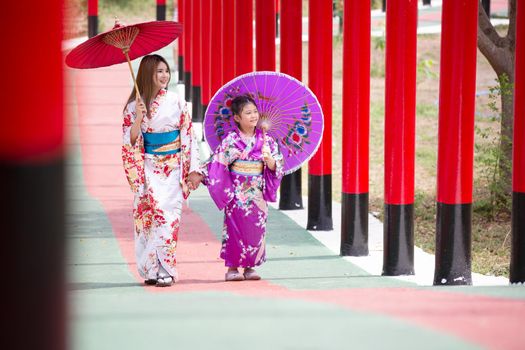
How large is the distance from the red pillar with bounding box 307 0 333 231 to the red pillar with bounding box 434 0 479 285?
272 cm

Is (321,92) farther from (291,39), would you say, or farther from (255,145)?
(255,145)

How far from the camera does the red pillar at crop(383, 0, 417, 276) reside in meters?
7.57

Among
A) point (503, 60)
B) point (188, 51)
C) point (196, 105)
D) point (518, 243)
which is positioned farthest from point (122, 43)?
point (188, 51)

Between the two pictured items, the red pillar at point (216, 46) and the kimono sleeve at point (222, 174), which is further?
the red pillar at point (216, 46)

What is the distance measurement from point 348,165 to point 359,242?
2.13 ft

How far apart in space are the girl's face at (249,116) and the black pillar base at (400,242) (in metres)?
1.33

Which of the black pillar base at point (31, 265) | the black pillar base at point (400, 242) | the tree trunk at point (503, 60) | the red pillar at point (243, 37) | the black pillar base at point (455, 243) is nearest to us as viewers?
the black pillar base at point (31, 265)

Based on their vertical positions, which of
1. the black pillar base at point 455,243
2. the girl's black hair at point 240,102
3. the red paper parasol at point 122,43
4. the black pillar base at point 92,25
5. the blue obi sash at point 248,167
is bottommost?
the black pillar base at point 455,243

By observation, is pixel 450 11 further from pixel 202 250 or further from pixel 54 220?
pixel 54 220

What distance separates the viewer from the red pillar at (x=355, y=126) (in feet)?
28.1

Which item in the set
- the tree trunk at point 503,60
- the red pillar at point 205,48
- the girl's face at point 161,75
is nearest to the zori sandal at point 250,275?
the girl's face at point 161,75

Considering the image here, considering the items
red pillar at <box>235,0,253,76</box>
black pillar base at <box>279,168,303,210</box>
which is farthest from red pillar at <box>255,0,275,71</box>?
black pillar base at <box>279,168,303,210</box>

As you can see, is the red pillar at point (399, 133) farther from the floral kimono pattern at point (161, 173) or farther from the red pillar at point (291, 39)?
the red pillar at point (291, 39)

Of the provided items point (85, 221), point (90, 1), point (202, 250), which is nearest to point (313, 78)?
point (202, 250)
